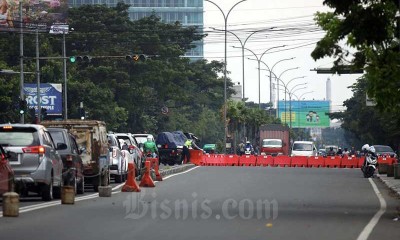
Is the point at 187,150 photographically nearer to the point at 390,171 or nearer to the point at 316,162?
the point at 316,162

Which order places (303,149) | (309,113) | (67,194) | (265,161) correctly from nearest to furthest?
(67,194) < (265,161) < (303,149) < (309,113)

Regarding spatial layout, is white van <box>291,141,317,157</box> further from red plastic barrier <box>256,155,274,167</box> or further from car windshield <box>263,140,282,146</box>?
red plastic barrier <box>256,155,274,167</box>

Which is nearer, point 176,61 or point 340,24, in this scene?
point 340,24

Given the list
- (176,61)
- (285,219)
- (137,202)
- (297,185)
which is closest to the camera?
(285,219)

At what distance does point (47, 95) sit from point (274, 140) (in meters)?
18.9

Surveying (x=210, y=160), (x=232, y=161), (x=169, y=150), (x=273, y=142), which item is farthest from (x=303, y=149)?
(x=169, y=150)

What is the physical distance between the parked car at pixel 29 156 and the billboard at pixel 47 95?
50.8 metres

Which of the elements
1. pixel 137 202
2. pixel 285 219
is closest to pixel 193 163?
pixel 137 202

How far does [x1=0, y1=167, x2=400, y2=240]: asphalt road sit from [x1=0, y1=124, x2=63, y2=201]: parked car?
42.2 inches

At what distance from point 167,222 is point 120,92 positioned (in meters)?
75.4

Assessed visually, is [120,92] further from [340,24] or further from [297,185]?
[340,24]

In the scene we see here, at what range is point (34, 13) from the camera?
97250 mm

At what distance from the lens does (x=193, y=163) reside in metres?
68.5

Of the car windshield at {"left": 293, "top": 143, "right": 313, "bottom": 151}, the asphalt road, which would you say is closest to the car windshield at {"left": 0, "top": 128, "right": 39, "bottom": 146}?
the asphalt road
